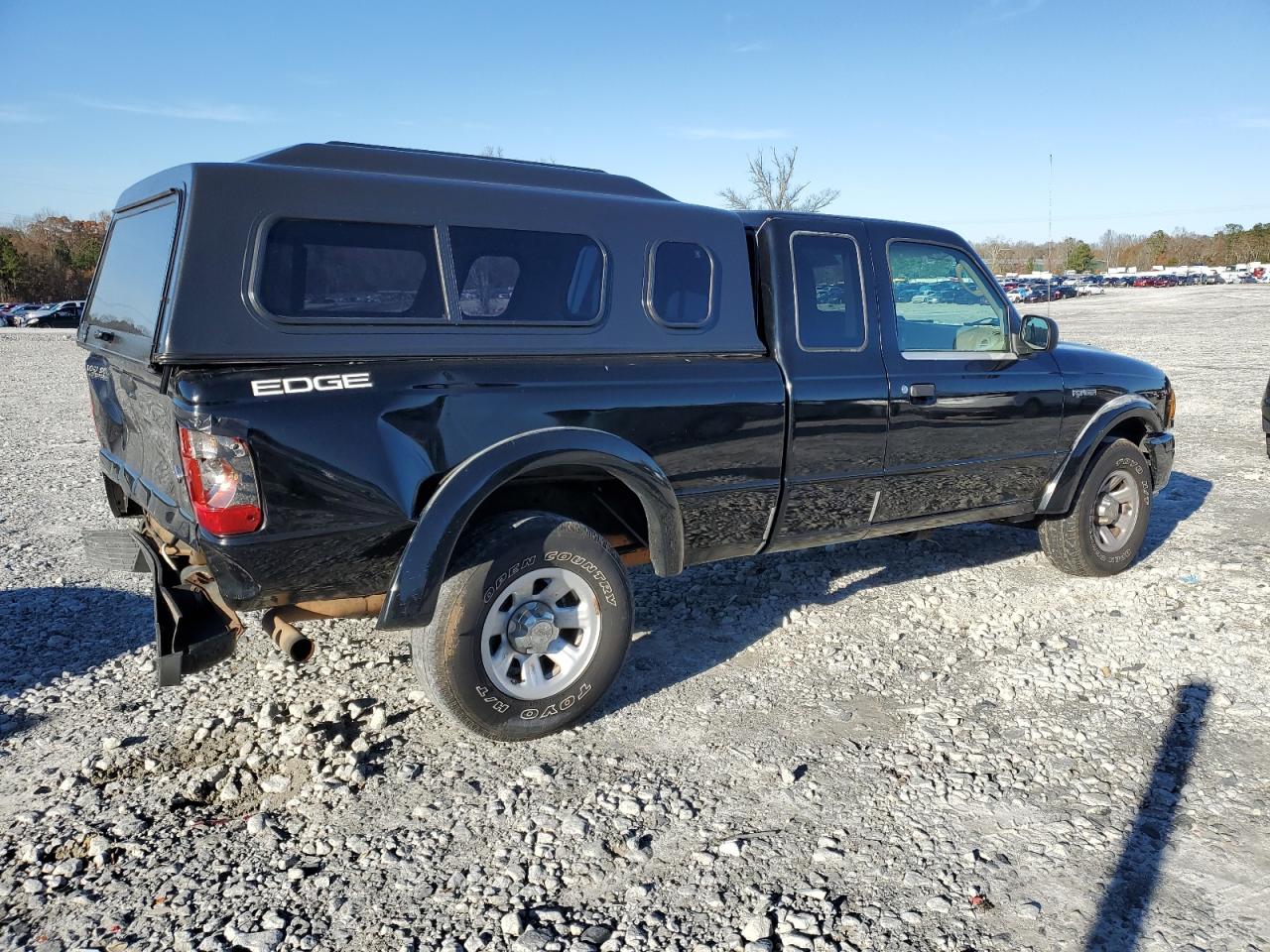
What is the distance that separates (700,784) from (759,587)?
220 centimetres

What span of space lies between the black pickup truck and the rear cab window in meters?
0.02

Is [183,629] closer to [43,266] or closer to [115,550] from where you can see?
[115,550]

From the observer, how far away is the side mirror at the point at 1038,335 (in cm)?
502

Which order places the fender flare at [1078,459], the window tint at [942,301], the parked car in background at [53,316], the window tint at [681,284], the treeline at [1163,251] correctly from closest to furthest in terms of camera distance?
the window tint at [681,284]
the window tint at [942,301]
the fender flare at [1078,459]
the parked car in background at [53,316]
the treeline at [1163,251]

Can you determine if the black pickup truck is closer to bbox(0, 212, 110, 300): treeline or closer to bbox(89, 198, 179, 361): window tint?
bbox(89, 198, 179, 361): window tint

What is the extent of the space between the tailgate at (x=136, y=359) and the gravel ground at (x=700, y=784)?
986 millimetres

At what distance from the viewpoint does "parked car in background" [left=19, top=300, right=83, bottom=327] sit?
41.7 metres

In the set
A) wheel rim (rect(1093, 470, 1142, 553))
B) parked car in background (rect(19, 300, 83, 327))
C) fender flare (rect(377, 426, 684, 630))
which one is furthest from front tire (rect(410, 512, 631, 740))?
parked car in background (rect(19, 300, 83, 327))

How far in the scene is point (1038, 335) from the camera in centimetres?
503

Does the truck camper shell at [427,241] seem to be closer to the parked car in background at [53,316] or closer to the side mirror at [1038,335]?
the side mirror at [1038,335]

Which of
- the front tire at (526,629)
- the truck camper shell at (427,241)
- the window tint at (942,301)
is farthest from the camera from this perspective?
the window tint at (942,301)

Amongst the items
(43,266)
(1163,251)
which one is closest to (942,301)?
(43,266)

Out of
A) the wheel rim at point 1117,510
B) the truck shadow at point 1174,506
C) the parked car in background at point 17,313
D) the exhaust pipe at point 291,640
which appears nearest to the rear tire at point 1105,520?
the wheel rim at point 1117,510

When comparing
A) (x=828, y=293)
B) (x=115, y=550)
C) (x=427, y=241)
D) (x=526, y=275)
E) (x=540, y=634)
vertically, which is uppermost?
(x=427, y=241)
